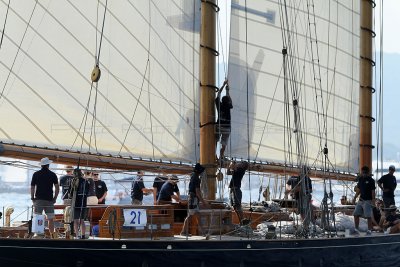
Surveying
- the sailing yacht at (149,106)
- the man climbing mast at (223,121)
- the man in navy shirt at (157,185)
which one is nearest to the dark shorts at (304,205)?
the sailing yacht at (149,106)

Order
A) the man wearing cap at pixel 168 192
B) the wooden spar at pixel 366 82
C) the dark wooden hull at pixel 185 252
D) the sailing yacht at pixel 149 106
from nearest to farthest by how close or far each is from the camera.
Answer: the dark wooden hull at pixel 185 252 < the sailing yacht at pixel 149 106 < the man wearing cap at pixel 168 192 < the wooden spar at pixel 366 82

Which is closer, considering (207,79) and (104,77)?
(104,77)

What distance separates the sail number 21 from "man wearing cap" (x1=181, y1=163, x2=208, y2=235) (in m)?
1.01

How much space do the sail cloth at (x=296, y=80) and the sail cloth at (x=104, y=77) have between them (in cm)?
248

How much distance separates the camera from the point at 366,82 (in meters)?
28.5

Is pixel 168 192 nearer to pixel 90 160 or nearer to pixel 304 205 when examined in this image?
pixel 90 160

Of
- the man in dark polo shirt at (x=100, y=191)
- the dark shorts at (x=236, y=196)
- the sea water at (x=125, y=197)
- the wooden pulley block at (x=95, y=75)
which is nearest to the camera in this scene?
the wooden pulley block at (x=95, y=75)

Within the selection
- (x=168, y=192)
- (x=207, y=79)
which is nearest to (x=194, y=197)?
(x=168, y=192)

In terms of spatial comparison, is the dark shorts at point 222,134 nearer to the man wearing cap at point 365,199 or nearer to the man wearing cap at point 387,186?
the man wearing cap at point 365,199

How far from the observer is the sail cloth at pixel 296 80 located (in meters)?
24.5

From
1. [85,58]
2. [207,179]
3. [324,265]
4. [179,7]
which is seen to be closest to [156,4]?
[179,7]

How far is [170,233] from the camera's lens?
1931 centimetres

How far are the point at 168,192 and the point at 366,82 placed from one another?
9.92m

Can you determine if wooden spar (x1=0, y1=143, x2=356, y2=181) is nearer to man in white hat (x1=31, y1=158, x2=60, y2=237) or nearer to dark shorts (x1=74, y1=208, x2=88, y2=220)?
man in white hat (x1=31, y1=158, x2=60, y2=237)
